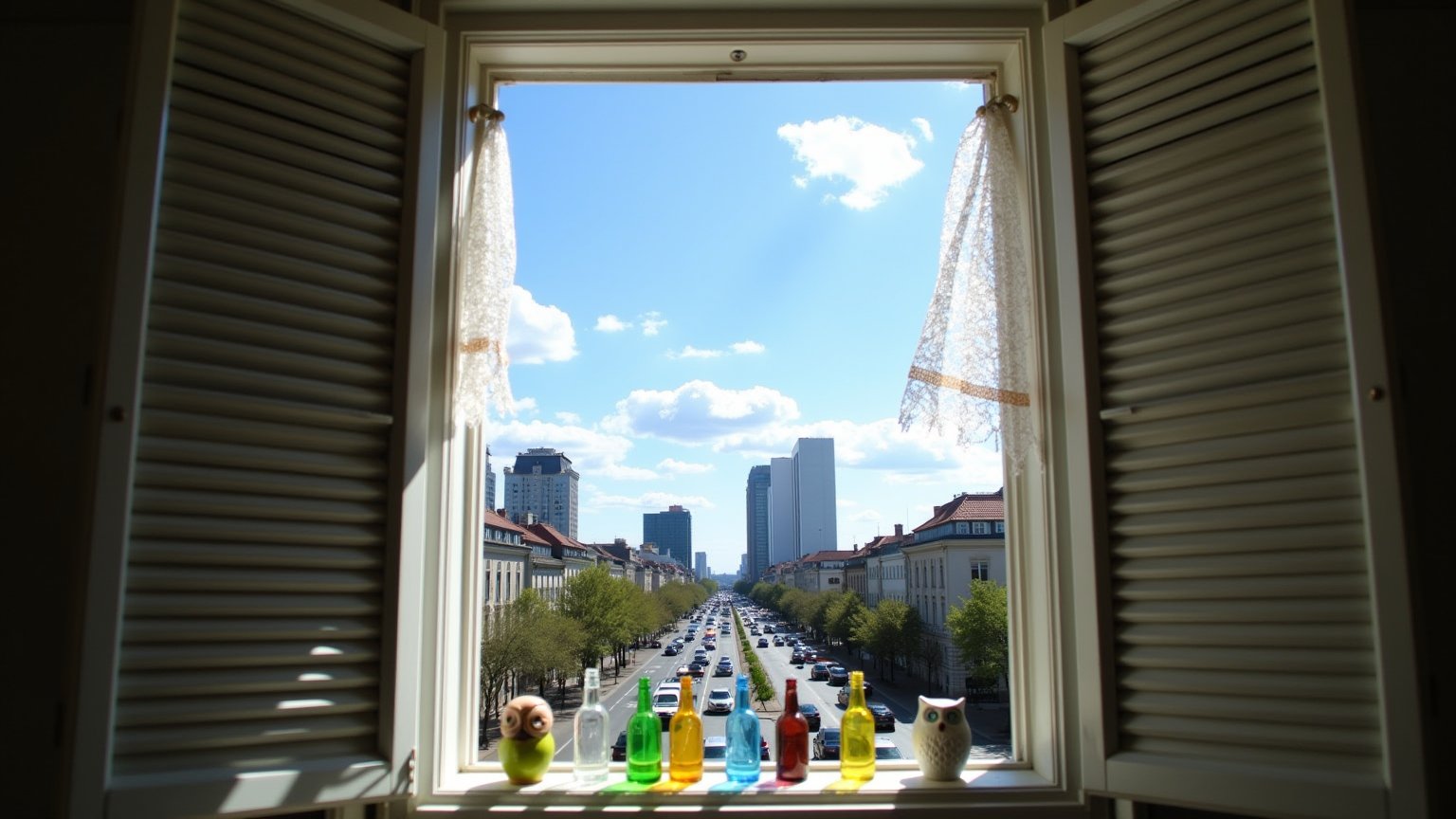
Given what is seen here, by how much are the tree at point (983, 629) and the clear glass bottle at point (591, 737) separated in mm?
849

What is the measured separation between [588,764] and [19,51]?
2.16m

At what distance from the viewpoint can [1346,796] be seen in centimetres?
151

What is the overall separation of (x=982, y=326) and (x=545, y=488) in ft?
3.70

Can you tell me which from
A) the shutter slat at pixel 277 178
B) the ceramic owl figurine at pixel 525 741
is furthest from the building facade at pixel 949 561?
the shutter slat at pixel 277 178

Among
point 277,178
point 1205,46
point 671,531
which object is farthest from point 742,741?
point 1205,46

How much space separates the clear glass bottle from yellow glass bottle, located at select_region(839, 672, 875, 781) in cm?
53

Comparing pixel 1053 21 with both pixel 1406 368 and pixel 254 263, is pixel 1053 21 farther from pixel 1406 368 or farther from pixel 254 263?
pixel 254 263

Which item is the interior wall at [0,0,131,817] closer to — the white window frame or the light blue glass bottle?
the white window frame

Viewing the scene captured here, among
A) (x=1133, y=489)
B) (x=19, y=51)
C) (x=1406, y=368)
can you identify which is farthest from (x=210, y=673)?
(x=1406, y=368)

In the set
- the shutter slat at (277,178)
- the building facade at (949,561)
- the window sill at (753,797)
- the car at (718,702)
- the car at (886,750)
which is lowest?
the window sill at (753,797)

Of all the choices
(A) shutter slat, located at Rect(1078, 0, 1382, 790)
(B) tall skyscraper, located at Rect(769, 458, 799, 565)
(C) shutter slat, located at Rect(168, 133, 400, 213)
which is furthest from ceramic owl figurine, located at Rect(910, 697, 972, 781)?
(C) shutter slat, located at Rect(168, 133, 400, 213)

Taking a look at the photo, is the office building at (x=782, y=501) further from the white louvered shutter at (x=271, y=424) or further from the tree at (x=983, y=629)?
the white louvered shutter at (x=271, y=424)

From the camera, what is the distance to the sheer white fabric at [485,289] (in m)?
2.05

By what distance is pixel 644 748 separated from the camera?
78.6 inches
